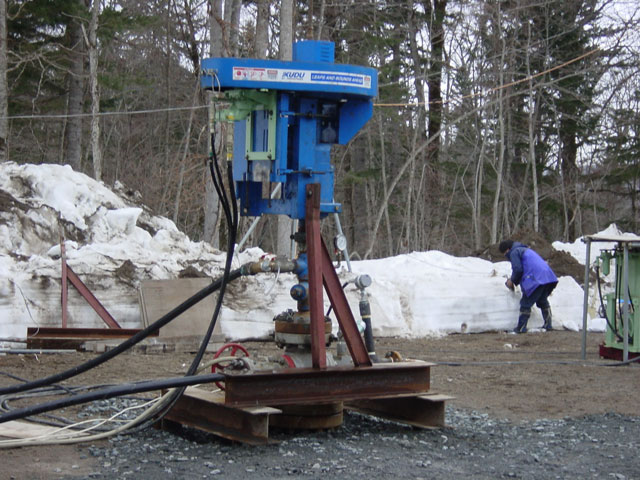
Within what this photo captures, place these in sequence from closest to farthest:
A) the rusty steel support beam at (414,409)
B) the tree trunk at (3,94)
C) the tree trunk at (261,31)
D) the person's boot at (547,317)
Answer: the rusty steel support beam at (414,409), the person's boot at (547,317), the tree trunk at (3,94), the tree trunk at (261,31)

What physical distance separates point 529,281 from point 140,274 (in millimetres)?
5991

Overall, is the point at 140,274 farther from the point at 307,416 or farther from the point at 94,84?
the point at 94,84

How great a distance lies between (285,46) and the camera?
50.0 feet

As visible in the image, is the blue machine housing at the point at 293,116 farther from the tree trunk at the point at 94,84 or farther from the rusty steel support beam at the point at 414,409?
the tree trunk at the point at 94,84

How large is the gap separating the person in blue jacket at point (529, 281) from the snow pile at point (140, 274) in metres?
0.32

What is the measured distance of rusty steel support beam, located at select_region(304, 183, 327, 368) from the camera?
5762 millimetres

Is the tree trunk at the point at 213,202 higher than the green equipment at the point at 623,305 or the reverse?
higher

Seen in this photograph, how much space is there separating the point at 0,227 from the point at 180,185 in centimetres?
973

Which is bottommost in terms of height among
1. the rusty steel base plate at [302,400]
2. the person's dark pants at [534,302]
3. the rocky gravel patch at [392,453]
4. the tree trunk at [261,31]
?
the rocky gravel patch at [392,453]

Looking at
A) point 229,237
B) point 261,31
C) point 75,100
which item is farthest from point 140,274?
point 75,100

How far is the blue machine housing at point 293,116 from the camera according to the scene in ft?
18.9

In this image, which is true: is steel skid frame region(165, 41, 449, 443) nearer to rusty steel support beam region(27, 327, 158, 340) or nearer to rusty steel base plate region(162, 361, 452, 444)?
rusty steel base plate region(162, 361, 452, 444)

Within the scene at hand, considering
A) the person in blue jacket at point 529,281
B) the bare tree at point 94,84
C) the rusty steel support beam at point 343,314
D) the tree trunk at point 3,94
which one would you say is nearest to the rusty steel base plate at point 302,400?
the rusty steel support beam at point 343,314

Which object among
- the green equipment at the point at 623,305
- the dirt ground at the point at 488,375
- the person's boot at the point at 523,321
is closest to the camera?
the dirt ground at the point at 488,375
